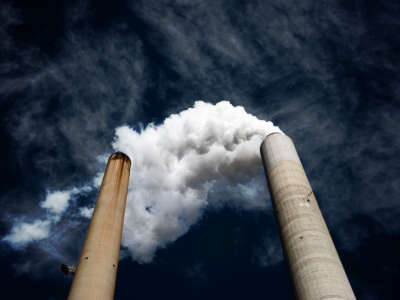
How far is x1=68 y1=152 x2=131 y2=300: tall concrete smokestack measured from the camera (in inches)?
708

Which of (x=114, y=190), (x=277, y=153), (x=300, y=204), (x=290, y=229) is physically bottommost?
(x=290, y=229)

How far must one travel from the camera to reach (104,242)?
65.8 feet

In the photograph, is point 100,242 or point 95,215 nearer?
point 100,242

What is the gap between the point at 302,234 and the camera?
20.2m

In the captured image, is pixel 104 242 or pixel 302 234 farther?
pixel 302 234

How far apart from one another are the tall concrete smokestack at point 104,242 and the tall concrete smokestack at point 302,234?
35.9 ft

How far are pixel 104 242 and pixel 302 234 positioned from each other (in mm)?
12286

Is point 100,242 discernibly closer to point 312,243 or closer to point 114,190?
point 114,190

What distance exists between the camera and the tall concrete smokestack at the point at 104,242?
1798cm

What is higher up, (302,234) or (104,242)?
(104,242)

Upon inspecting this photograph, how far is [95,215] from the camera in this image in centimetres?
2166

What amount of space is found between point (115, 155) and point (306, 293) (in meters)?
16.7

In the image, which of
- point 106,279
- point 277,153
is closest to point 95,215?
point 106,279

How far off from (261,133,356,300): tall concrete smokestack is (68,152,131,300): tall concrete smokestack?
430 inches
